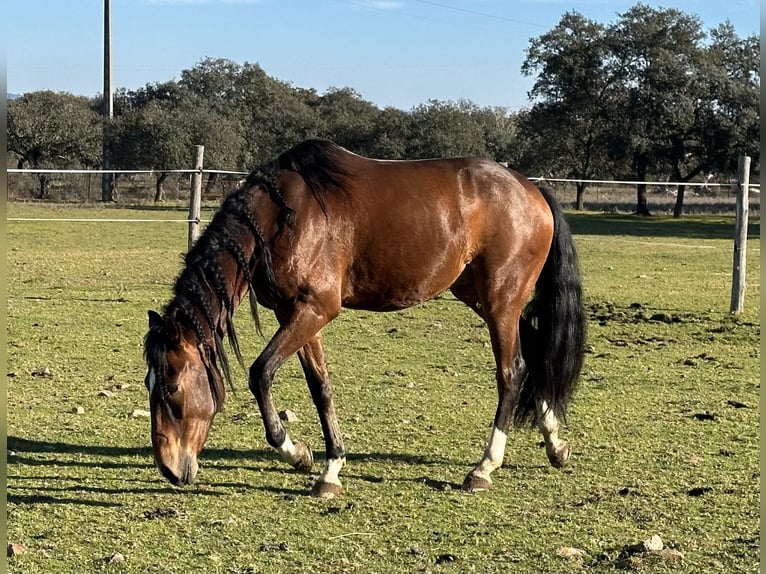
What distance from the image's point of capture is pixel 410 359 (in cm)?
800

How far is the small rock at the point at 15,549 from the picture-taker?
11.9 feet

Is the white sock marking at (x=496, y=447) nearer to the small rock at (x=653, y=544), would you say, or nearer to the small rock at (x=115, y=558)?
the small rock at (x=653, y=544)

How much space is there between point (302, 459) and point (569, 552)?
1.59 meters

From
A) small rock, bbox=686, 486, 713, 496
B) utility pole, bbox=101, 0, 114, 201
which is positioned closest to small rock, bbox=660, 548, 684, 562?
small rock, bbox=686, 486, 713, 496

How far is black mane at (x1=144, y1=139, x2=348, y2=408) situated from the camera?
4164 mm

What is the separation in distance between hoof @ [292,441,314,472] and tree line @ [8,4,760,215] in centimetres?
2980

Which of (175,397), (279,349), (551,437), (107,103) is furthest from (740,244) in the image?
(107,103)

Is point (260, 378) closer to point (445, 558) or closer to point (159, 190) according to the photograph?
point (445, 558)

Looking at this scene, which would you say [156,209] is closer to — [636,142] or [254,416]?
[636,142]

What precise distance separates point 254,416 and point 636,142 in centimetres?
3510

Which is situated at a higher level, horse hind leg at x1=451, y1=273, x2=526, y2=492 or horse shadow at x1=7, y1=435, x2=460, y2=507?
horse hind leg at x1=451, y1=273, x2=526, y2=492

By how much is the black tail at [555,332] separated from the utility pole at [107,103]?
36.0m

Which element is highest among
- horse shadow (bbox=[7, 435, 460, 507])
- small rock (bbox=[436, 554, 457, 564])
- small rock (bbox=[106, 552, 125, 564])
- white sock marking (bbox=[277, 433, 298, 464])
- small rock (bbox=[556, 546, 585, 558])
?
white sock marking (bbox=[277, 433, 298, 464])

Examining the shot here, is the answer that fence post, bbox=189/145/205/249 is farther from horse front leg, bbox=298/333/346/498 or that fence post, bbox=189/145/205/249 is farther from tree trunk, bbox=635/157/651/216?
tree trunk, bbox=635/157/651/216
